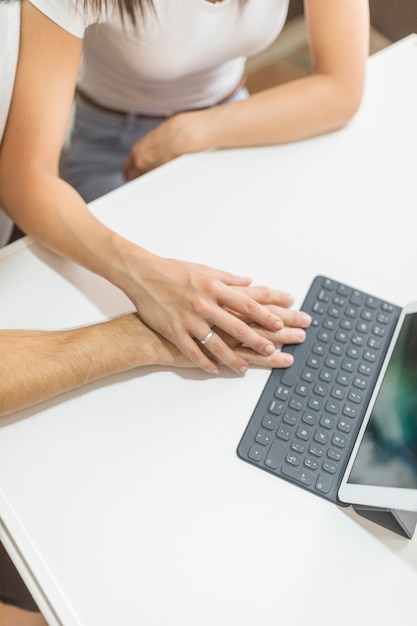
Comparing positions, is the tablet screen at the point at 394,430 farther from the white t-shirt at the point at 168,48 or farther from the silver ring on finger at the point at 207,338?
the white t-shirt at the point at 168,48

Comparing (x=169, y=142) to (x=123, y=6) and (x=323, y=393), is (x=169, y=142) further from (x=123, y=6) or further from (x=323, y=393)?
(x=323, y=393)

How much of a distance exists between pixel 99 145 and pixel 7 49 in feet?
1.55

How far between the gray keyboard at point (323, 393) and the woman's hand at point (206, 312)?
1.5 inches

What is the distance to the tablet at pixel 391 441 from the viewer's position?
606 millimetres

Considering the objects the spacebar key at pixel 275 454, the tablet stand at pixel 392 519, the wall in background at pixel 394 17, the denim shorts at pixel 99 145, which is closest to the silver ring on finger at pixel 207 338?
the spacebar key at pixel 275 454

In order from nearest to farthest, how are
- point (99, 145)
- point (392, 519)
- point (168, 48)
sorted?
1. point (392, 519)
2. point (168, 48)
3. point (99, 145)

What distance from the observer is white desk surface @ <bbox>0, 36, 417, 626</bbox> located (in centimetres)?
61

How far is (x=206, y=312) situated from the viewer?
0.74 meters

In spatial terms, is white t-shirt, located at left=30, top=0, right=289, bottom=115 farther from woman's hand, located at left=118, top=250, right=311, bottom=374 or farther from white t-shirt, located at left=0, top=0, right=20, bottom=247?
woman's hand, located at left=118, top=250, right=311, bottom=374

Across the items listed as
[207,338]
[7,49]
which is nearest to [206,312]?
[207,338]

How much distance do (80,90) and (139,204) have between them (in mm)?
433

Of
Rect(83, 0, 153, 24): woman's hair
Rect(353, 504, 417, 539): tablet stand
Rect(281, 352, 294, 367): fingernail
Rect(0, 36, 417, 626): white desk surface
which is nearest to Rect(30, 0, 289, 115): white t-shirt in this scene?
Rect(83, 0, 153, 24): woman's hair

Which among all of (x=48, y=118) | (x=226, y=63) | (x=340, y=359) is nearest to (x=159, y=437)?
(x=340, y=359)

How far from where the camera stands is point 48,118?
2.65ft
